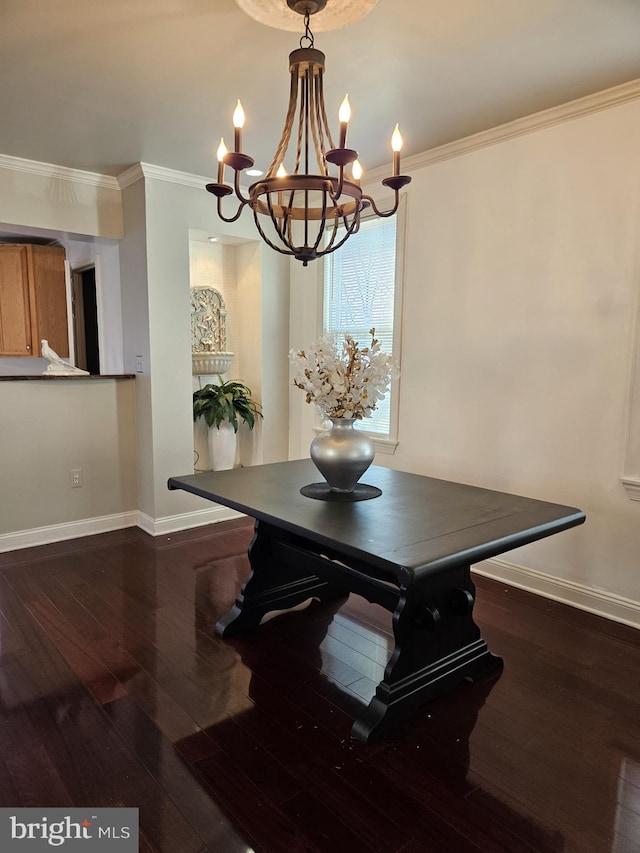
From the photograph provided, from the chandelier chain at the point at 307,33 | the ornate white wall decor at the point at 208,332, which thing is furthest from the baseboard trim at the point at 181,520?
the chandelier chain at the point at 307,33

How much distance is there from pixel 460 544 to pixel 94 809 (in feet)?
4.26

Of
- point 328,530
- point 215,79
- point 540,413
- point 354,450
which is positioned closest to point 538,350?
point 540,413

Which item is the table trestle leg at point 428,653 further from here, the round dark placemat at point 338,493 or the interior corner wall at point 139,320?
the interior corner wall at point 139,320

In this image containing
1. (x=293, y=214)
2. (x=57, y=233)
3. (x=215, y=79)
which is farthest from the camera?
(x=57, y=233)

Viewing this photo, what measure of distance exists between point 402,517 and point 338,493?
372mm

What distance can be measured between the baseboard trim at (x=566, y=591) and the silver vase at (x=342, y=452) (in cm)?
146

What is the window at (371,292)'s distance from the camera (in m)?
3.79

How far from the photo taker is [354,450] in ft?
7.29

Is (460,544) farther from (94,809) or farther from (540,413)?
(540,413)

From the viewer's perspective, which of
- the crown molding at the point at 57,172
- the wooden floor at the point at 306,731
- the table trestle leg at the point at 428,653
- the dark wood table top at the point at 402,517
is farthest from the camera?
the crown molding at the point at 57,172

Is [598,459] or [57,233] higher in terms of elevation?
[57,233]

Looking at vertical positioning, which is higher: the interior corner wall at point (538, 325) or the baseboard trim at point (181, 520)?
the interior corner wall at point (538, 325)

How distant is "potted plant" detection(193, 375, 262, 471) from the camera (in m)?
4.35

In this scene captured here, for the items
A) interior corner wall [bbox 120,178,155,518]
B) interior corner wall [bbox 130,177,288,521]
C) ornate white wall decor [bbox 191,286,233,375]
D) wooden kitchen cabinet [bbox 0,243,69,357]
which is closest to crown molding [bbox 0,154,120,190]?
interior corner wall [bbox 120,178,155,518]
